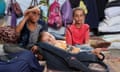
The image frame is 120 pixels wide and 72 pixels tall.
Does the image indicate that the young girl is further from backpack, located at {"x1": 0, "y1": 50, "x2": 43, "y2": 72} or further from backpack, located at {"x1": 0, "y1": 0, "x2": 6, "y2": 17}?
backpack, located at {"x1": 0, "y1": 0, "x2": 6, "y2": 17}

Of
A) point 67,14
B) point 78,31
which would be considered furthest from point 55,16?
point 78,31

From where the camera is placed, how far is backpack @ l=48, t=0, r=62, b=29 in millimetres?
3443

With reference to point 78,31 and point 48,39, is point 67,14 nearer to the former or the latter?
point 78,31

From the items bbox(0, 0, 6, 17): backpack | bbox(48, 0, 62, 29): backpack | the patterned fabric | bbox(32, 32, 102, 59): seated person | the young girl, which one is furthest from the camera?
bbox(48, 0, 62, 29): backpack

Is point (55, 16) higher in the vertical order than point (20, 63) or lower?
higher

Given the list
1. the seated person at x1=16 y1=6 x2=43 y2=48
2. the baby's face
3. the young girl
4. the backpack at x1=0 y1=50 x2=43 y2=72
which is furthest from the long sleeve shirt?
the backpack at x1=0 y1=50 x2=43 y2=72

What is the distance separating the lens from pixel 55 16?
3443mm

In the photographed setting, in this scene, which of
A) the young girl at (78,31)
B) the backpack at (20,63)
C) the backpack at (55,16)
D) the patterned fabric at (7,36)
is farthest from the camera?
the backpack at (55,16)

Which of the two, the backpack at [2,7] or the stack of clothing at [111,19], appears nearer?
the backpack at [2,7]

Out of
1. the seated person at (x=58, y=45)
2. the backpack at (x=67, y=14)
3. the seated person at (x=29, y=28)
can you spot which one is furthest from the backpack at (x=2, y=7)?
the seated person at (x=58, y=45)

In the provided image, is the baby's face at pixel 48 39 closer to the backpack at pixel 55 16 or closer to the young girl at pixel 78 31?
the young girl at pixel 78 31

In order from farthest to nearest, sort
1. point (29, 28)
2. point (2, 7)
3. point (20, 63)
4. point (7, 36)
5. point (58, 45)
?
point (2, 7)
point (29, 28)
point (7, 36)
point (58, 45)
point (20, 63)

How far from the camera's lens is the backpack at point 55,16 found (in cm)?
344

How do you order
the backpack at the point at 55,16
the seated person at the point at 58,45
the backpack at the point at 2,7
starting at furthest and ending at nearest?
1. the backpack at the point at 55,16
2. the backpack at the point at 2,7
3. the seated person at the point at 58,45
